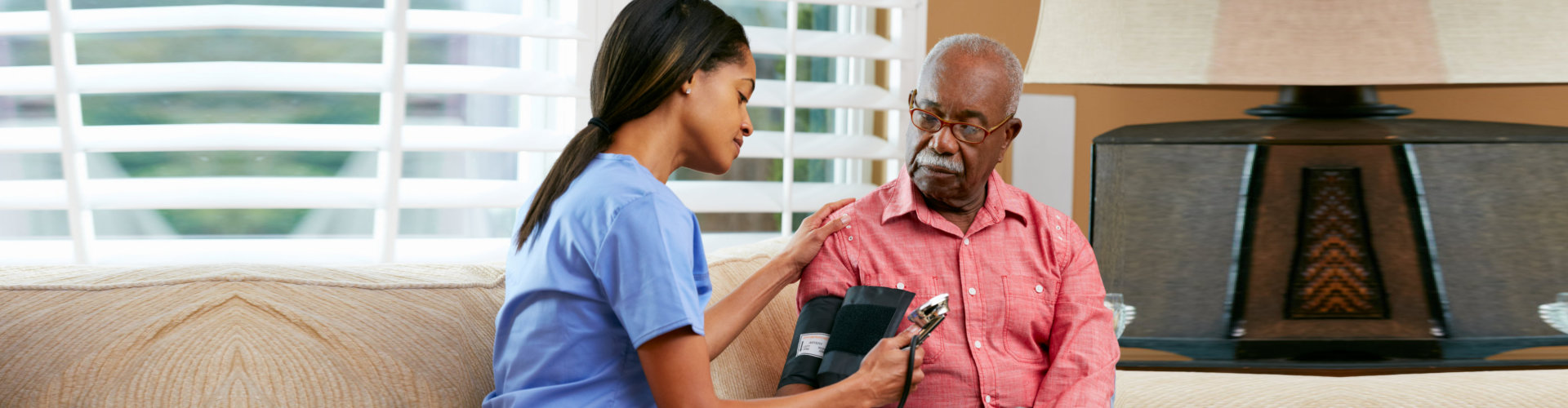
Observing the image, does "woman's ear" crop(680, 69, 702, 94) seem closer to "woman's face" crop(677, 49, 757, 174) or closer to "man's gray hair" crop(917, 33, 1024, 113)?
"woman's face" crop(677, 49, 757, 174)

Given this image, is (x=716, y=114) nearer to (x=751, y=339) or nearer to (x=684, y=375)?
(x=684, y=375)

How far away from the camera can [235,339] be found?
118 centimetres

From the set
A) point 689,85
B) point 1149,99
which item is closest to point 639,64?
point 689,85

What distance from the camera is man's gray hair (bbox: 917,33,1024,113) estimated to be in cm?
139

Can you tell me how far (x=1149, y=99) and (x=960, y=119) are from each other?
1362 millimetres

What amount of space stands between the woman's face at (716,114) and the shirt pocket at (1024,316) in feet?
1.50

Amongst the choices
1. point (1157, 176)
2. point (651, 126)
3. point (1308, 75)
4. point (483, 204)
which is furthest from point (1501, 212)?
point (483, 204)

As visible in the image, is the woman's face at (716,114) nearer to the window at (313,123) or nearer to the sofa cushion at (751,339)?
the sofa cushion at (751,339)

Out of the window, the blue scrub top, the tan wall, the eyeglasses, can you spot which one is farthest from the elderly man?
the tan wall

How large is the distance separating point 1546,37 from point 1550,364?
0.60 meters

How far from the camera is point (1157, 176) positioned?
2020mm

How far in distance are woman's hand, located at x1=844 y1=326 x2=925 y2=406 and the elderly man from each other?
18 cm

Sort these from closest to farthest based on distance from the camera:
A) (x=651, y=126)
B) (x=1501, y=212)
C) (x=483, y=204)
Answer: (x=651, y=126) < (x=1501, y=212) < (x=483, y=204)

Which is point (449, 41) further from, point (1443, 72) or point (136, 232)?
point (1443, 72)
